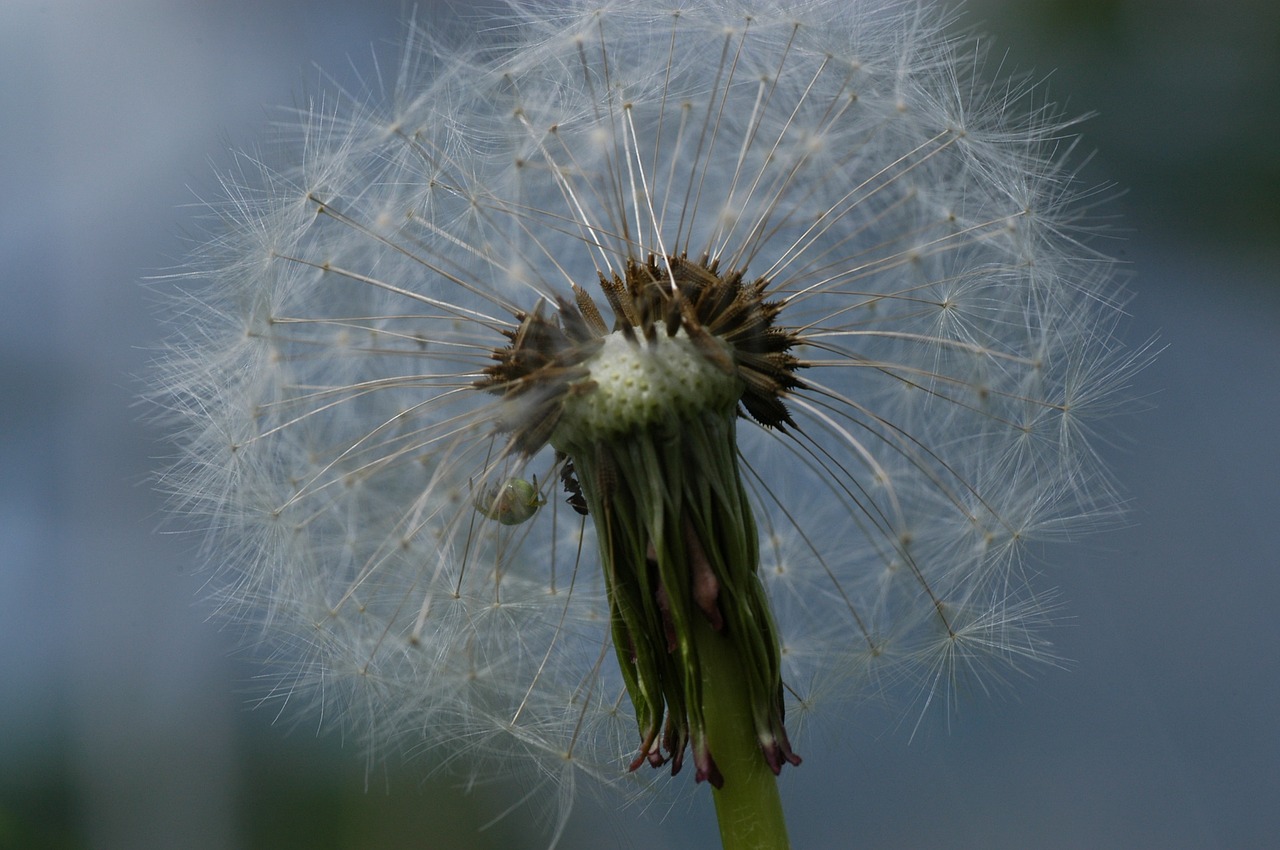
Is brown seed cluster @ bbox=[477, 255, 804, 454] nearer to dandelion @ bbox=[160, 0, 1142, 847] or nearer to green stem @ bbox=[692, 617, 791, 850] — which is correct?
dandelion @ bbox=[160, 0, 1142, 847]

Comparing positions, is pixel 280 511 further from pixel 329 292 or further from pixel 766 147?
pixel 766 147

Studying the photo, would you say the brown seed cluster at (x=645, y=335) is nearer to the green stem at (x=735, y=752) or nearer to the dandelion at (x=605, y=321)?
the dandelion at (x=605, y=321)

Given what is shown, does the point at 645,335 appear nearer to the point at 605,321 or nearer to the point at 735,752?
the point at 605,321

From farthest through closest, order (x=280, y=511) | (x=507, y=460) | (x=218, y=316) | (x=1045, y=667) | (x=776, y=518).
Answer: (x=1045, y=667) < (x=776, y=518) < (x=218, y=316) < (x=280, y=511) < (x=507, y=460)

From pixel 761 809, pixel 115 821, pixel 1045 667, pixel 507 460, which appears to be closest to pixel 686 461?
pixel 507 460

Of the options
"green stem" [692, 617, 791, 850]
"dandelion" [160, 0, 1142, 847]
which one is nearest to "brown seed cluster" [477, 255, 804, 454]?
"dandelion" [160, 0, 1142, 847]
